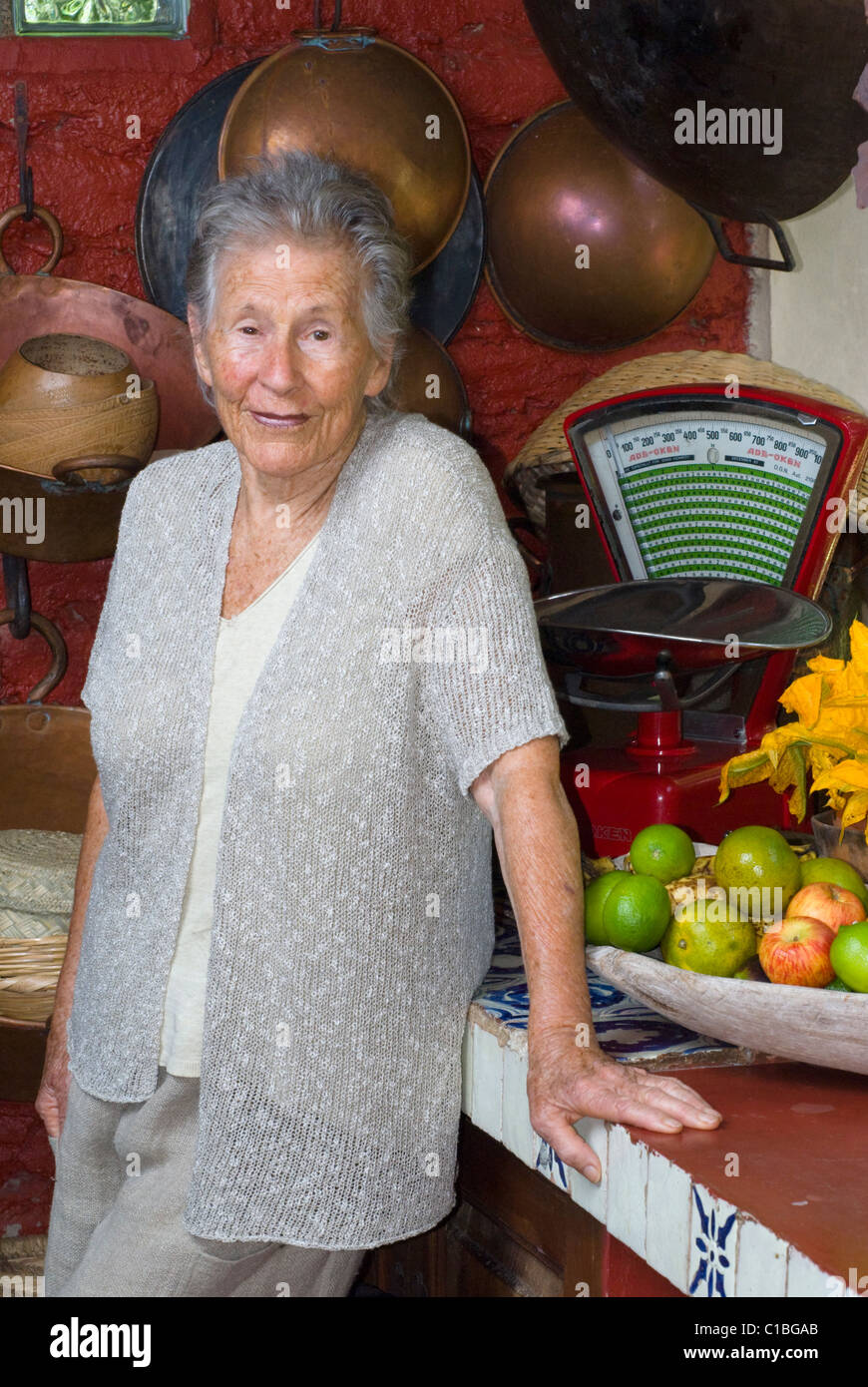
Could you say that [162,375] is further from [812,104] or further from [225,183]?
[812,104]

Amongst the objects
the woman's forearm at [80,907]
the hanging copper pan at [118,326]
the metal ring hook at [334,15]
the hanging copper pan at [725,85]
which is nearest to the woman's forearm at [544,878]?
the woman's forearm at [80,907]

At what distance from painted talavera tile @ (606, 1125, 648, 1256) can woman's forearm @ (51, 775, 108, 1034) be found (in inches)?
27.4

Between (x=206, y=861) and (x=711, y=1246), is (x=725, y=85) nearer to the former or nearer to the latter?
(x=206, y=861)

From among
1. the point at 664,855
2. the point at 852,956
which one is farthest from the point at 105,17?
the point at 852,956

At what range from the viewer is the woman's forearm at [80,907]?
4.99ft

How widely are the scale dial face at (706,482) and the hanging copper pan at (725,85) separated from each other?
231 mm

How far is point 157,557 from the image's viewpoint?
141cm

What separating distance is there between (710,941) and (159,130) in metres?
1.72

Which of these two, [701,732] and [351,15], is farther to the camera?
[351,15]

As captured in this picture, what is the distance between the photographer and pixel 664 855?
A: 125 cm

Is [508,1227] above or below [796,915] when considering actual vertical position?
below

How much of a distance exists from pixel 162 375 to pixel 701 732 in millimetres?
1081
